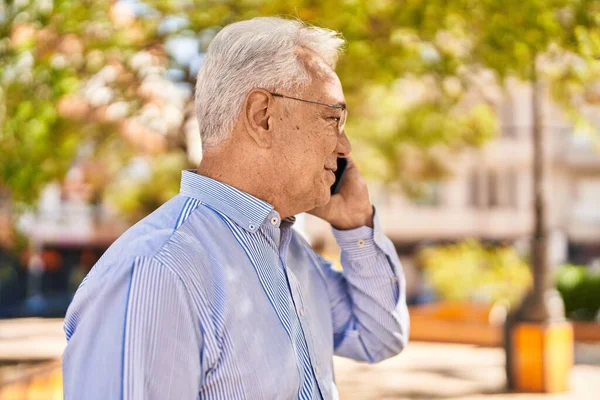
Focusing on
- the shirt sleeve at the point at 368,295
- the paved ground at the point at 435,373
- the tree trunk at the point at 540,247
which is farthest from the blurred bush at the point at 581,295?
the shirt sleeve at the point at 368,295

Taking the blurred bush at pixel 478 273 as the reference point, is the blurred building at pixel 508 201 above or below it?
below

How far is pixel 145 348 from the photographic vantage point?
4.58ft

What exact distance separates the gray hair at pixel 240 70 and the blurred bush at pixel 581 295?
15.6 metres

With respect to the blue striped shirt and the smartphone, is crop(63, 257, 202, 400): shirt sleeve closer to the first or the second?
the blue striped shirt

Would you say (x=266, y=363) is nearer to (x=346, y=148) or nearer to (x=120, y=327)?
(x=120, y=327)

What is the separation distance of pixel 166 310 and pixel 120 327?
0.28 feet

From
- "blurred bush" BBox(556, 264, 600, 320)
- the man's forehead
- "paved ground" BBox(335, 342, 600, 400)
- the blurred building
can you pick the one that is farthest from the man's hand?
the blurred building

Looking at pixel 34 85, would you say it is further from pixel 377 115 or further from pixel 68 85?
pixel 377 115

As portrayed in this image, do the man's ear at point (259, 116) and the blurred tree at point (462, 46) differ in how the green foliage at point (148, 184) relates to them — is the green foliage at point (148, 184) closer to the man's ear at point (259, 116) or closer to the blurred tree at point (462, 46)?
the blurred tree at point (462, 46)

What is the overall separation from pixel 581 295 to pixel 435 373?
5.55 meters

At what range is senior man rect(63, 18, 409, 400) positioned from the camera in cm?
142

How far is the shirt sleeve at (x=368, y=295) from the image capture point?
2199 millimetres

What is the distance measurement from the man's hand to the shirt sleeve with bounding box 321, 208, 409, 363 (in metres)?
0.03

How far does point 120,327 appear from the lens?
1.40 metres
